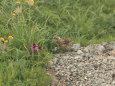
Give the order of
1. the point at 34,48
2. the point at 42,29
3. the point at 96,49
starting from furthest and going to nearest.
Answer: the point at 42,29
the point at 96,49
the point at 34,48

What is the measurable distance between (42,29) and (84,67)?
1.08 meters

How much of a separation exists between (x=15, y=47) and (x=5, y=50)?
16cm

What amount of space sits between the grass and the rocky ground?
185 millimetres

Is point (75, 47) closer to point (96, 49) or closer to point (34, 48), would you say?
point (96, 49)

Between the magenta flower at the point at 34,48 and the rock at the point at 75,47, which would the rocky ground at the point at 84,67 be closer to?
the rock at the point at 75,47

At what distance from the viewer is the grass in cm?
448

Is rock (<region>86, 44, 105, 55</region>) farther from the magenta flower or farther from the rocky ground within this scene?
the magenta flower

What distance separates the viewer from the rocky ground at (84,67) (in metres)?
4.56

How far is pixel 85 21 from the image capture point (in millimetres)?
6984

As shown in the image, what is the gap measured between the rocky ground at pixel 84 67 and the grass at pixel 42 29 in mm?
185

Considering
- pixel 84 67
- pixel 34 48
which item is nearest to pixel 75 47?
pixel 84 67

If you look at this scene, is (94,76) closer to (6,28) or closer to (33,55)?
(33,55)

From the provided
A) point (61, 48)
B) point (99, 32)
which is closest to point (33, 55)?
point (61, 48)

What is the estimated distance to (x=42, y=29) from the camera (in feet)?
18.2
